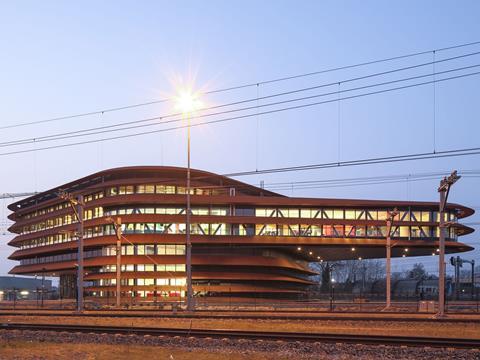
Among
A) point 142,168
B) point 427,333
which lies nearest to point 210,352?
point 427,333

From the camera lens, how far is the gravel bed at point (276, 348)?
20.4 meters

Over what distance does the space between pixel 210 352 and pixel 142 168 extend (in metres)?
83.5

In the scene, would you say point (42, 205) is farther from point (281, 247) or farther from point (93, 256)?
point (281, 247)

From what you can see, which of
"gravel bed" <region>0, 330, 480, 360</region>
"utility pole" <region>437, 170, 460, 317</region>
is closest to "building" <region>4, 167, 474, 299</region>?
"utility pole" <region>437, 170, 460, 317</region>

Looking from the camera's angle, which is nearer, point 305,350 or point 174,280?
point 305,350

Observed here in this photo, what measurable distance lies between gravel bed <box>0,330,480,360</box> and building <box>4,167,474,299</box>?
222 feet

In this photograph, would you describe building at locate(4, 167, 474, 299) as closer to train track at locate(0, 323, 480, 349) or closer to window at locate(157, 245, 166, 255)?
window at locate(157, 245, 166, 255)

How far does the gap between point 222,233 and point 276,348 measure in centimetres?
7554

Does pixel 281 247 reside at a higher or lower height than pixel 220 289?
higher

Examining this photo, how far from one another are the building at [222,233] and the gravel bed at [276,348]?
67.6 m

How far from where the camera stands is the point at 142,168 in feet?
340

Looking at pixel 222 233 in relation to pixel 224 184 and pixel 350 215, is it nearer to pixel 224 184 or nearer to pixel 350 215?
pixel 224 184

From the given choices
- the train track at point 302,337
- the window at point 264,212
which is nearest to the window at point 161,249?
the window at point 264,212

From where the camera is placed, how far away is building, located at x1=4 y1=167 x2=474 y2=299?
96625mm
